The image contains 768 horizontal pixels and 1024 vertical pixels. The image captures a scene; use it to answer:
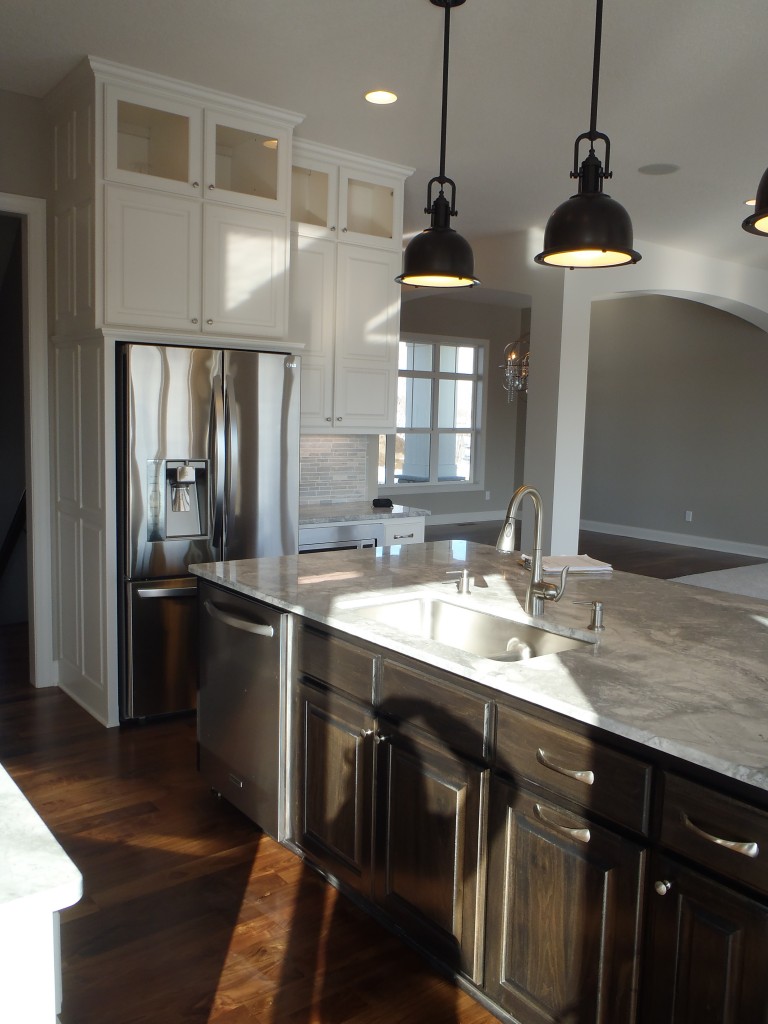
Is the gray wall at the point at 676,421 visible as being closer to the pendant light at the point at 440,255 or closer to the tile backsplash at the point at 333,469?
the tile backsplash at the point at 333,469

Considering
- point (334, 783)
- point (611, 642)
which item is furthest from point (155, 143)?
point (611, 642)

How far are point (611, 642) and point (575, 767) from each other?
1.65 feet

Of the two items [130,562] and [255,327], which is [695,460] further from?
[130,562]

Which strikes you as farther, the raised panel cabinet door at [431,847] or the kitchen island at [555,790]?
the raised panel cabinet door at [431,847]

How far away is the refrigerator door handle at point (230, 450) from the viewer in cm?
395

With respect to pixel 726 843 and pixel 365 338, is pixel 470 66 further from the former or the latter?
pixel 726 843

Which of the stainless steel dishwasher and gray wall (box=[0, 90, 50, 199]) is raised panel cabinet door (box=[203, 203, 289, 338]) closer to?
gray wall (box=[0, 90, 50, 199])

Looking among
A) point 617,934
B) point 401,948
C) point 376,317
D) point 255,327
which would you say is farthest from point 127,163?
point 617,934

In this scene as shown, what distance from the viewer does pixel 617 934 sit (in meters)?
1.63

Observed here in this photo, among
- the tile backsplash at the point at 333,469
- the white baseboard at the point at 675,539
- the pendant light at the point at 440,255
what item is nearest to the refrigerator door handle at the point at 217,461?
the tile backsplash at the point at 333,469

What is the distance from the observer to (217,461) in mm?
3947

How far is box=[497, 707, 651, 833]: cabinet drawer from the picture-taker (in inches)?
62.8

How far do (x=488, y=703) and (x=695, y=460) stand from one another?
28.7ft

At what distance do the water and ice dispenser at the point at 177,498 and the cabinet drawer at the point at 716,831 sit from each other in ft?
9.20
